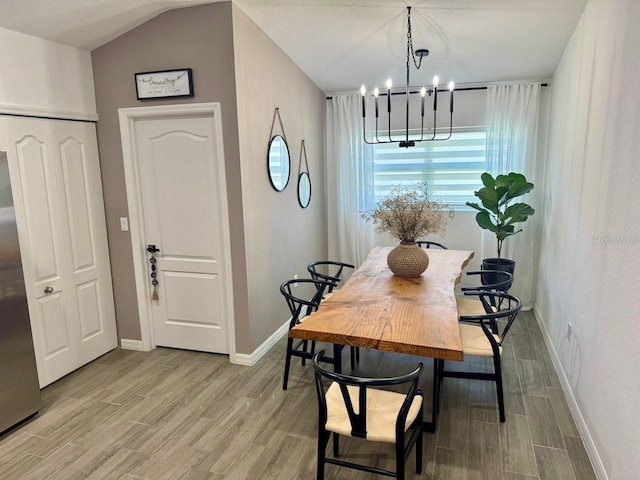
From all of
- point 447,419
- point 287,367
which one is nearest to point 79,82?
point 287,367

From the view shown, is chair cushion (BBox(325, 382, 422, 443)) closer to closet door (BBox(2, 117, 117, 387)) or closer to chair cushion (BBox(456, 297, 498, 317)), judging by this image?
chair cushion (BBox(456, 297, 498, 317))

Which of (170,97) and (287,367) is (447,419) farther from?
(170,97)

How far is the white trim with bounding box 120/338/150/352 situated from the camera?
144 inches

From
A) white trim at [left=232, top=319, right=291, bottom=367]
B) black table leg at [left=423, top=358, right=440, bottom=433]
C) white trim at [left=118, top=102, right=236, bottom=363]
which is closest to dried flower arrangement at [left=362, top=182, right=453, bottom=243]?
black table leg at [left=423, top=358, right=440, bottom=433]

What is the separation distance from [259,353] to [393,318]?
1635mm

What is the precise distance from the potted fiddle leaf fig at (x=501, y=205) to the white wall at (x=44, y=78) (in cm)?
373

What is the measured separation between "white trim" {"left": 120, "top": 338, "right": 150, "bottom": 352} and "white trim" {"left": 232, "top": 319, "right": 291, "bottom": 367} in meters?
0.92

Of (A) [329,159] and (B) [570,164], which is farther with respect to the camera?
(A) [329,159]

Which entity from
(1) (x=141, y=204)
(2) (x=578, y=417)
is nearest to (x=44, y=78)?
(1) (x=141, y=204)

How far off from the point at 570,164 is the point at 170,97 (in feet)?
10.3

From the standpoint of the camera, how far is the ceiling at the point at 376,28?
111 inches

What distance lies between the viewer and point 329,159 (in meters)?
5.27

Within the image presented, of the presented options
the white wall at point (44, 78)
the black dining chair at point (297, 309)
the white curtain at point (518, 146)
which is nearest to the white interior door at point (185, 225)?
the white wall at point (44, 78)

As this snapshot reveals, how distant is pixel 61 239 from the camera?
3.17 meters
